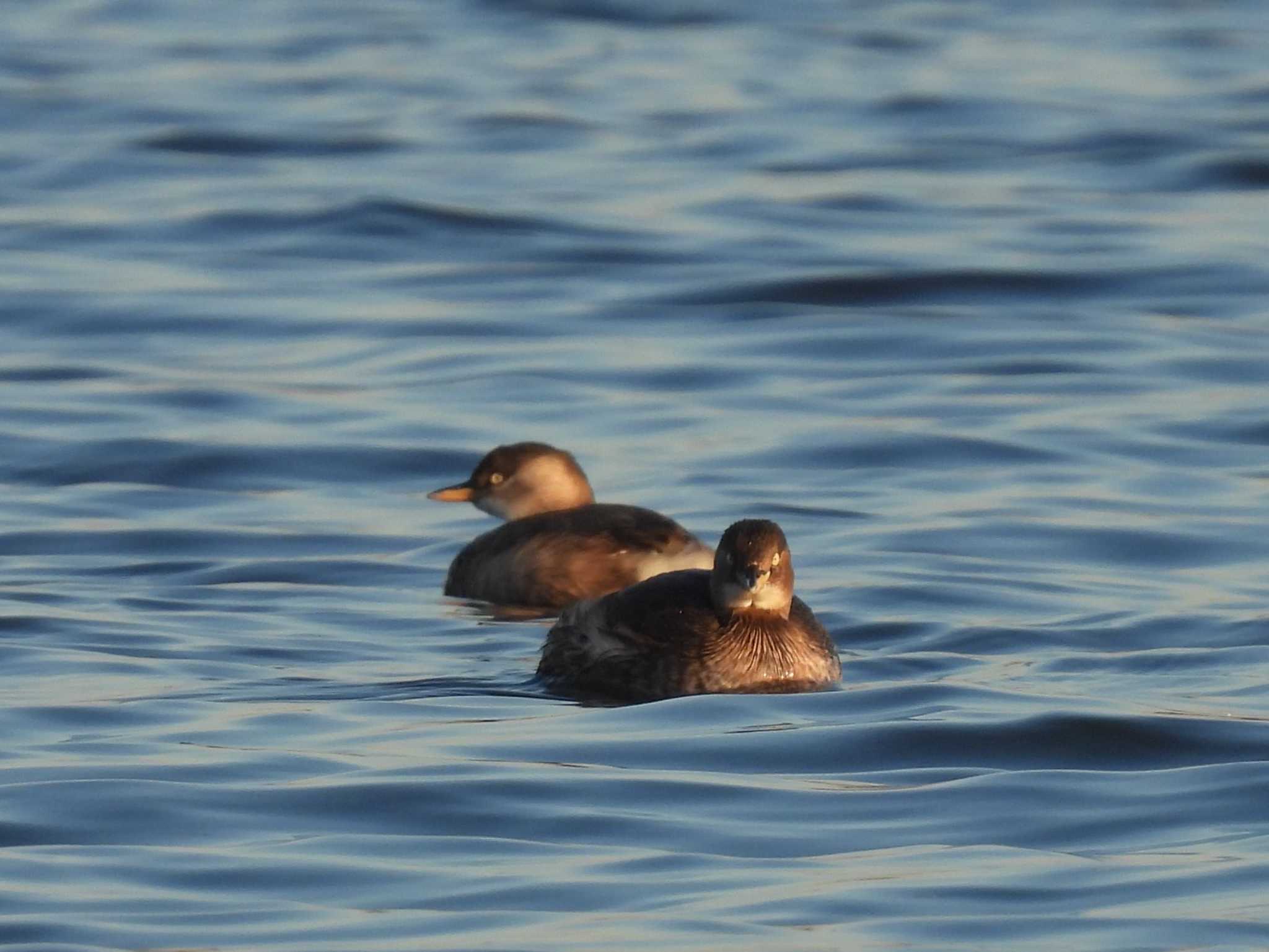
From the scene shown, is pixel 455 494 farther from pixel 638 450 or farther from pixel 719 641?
pixel 719 641

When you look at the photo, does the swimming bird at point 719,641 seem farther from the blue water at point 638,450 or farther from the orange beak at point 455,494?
the orange beak at point 455,494

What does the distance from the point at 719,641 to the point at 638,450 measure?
4470 millimetres

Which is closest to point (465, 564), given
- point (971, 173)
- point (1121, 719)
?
point (1121, 719)

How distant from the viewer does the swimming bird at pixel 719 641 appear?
894cm

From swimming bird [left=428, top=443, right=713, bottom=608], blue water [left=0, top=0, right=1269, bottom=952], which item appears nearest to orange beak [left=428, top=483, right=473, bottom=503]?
blue water [left=0, top=0, right=1269, bottom=952]

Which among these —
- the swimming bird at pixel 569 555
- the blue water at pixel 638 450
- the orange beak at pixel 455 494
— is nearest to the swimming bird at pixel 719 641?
the blue water at pixel 638 450

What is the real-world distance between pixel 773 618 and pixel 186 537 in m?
3.40

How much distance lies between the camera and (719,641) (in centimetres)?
900

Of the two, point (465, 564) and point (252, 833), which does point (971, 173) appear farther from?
point (252, 833)

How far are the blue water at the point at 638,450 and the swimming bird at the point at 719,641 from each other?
160 millimetres

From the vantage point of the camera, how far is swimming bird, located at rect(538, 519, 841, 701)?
8.94m

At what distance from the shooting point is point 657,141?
72.4ft

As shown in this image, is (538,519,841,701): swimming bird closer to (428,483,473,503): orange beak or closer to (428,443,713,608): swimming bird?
(428,443,713,608): swimming bird

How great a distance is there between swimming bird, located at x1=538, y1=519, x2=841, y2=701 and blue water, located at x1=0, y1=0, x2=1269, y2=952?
0.16 meters
